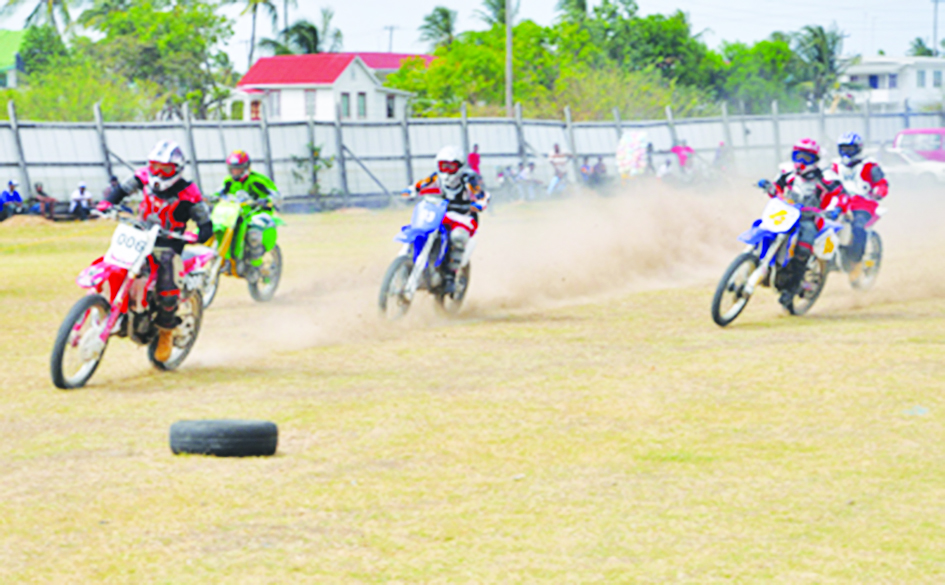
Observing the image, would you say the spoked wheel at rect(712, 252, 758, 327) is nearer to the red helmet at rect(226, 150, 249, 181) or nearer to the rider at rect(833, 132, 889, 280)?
the rider at rect(833, 132, 889, 280)

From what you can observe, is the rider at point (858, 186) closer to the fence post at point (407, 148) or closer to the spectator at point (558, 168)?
the fence post at point (407, 148)

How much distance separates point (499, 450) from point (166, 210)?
156 inches

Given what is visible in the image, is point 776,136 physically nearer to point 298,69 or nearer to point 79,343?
point 298,69

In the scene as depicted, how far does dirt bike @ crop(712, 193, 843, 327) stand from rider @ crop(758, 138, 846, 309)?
8 cm

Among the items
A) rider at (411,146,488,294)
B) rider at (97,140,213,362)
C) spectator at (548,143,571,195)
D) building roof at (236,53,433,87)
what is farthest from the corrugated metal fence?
building roof at (236,53,433,87)

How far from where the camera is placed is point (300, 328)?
12188 mm

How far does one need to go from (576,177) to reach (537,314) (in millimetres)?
27560

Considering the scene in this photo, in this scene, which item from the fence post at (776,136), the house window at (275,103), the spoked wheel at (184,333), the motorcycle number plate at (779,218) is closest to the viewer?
the spoked wheel at (184,333)

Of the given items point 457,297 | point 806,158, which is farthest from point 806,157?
point 457,297

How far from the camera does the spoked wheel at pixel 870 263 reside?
14894mm

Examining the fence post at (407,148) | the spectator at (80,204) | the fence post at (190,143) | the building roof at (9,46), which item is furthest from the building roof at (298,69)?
the spectator at (80,204)

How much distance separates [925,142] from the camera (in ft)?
122

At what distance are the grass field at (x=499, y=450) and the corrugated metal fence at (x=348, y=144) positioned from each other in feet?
58.3

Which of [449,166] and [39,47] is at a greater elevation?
[39,47]
